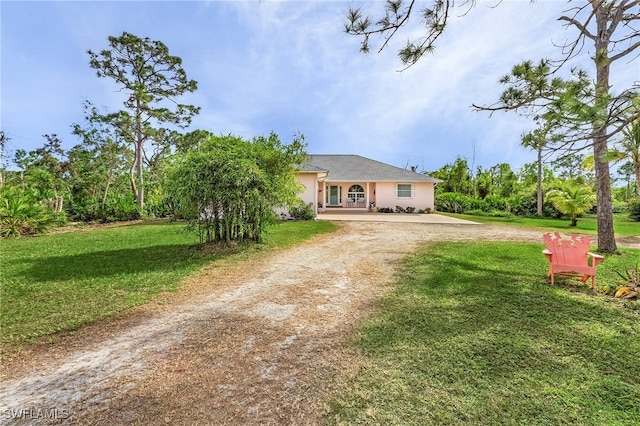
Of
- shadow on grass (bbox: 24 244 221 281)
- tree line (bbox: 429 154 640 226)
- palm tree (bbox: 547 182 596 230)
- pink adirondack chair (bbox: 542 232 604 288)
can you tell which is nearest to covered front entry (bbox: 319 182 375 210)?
tree line (bbox: 429 154 640 226)

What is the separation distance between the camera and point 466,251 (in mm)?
8422

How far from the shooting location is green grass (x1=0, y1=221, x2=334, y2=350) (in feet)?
12.9

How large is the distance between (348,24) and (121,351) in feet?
17.2

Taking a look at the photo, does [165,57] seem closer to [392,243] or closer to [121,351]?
[392,243]

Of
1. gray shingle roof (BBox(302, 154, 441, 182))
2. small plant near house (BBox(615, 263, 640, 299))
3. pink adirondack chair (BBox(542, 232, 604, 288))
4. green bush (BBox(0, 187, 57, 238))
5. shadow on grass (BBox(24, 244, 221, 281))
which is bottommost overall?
small plant near house (BBox(615, 263, 640, 299))

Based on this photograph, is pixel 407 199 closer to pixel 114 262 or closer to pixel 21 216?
pixel 114 262

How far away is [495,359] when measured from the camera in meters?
2.92

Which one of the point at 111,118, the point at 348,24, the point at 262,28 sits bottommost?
the point at 348,24

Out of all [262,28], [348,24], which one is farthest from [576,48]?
[262,28]

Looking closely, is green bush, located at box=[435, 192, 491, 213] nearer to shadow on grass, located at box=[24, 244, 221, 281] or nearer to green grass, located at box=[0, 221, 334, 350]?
green grass, located at box=[0, 221, 334, 350]

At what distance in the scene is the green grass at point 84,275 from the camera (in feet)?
12.9

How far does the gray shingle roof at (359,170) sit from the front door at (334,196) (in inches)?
64.6

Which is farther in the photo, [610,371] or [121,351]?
[121,351]

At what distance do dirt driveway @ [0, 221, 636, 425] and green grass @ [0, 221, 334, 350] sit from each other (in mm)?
505
